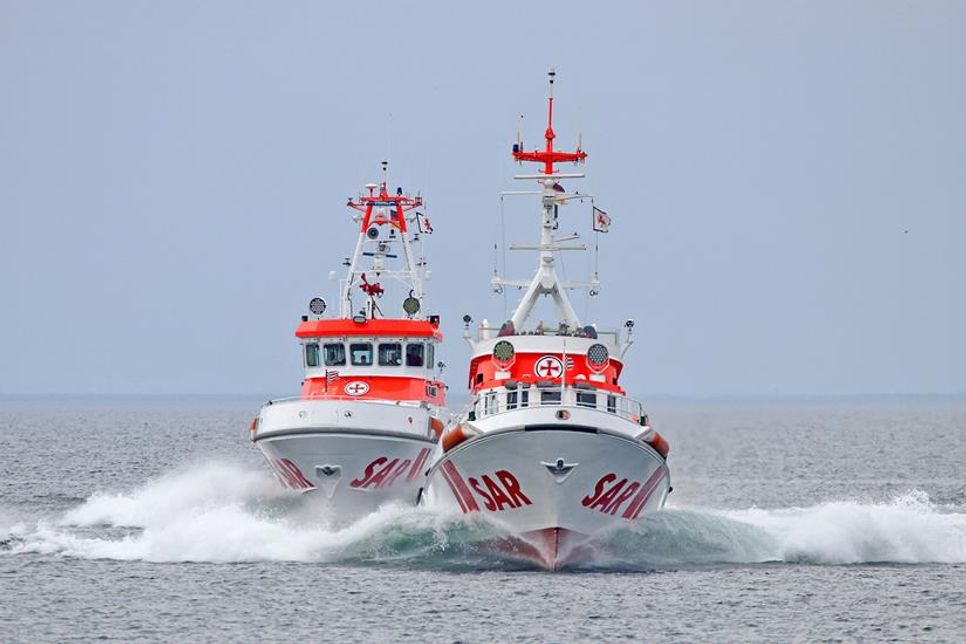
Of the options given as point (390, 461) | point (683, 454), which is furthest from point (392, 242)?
point (683, 454)

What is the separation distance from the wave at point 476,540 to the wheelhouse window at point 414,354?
707 centimetres

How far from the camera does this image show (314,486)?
54250 millimetres

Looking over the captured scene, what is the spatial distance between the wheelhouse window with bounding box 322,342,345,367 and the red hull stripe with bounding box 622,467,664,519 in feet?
54.0

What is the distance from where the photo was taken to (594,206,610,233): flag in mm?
50875

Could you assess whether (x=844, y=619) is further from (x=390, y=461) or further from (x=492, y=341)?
(x=390, y=461)

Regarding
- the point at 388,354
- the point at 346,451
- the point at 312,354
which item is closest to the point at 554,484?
the point at 346,451

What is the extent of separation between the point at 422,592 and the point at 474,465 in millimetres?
3970

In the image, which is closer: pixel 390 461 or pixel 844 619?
pixel 844 619

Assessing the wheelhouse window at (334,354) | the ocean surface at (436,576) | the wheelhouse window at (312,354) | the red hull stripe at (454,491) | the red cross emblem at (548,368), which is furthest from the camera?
the wheelhouse window at (312,354)

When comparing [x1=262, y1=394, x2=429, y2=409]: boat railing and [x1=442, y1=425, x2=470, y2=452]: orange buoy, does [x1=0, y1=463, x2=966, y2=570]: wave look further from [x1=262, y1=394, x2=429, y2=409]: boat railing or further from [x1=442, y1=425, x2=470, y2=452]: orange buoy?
[x1=262, y1=394, x2=429, y2=409]: boat railing

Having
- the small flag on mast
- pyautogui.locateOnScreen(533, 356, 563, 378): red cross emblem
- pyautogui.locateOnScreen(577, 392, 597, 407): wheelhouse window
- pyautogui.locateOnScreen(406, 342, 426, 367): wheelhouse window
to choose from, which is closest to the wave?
pyautogui.locateOnScreen(577, 392, 597, 407): wheelhouse window

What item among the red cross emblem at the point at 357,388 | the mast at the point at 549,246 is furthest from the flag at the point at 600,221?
the red cross emblem at the point at 357,388

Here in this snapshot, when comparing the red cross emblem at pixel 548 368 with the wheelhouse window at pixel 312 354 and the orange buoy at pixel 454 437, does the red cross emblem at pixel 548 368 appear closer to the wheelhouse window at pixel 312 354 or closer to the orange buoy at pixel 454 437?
the orange buoy at pixel 454 437

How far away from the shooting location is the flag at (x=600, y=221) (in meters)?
50.9
